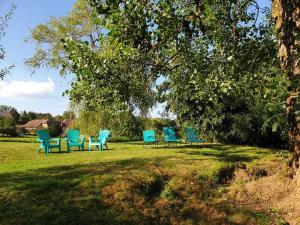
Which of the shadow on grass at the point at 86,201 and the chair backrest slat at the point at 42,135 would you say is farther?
the chair backrest slat at the point at 42,135

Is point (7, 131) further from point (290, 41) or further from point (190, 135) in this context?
point (290, 41)

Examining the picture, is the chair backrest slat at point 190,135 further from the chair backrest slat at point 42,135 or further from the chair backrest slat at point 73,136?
the chair backrest slat at point 42,135

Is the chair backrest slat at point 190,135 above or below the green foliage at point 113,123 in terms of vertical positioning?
below

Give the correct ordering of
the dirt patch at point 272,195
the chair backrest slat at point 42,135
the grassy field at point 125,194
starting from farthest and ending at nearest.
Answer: the chair backrest slat at point 42,135, the dirt patch at point 272,195, the grassy field at point 125,194

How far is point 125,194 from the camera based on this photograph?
896 centimetres

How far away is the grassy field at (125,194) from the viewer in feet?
25.9

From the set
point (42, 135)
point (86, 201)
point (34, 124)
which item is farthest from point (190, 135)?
point (34, 124)

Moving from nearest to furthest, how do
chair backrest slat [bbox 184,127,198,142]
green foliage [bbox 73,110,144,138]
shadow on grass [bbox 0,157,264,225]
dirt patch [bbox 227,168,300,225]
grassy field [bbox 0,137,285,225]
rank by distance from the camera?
shadow on grass [bbox 0,157,264,225], grassy field [bbox 0,137,285,225], dirt patch [bbox 227,168,300,225], chair backrest slat [bbox 184,127,198,142], green foliage [bbox 73,110,144,138]

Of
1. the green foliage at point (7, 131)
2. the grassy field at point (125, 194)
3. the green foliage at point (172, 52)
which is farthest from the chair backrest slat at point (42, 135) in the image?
the green foliage at point (7, 131)

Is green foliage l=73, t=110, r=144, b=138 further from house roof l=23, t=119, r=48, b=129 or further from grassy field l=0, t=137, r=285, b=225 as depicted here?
house roof l=23, t=119, r=48, b=129

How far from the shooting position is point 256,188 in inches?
406

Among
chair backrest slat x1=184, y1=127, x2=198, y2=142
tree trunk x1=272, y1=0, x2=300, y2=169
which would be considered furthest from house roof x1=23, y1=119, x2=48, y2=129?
tree trunk x1=272, y1=0, x2=300, y2=169

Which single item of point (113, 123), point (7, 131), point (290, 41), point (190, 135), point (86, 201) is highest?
point (290, 41)

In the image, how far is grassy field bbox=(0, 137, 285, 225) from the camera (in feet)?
25.9
